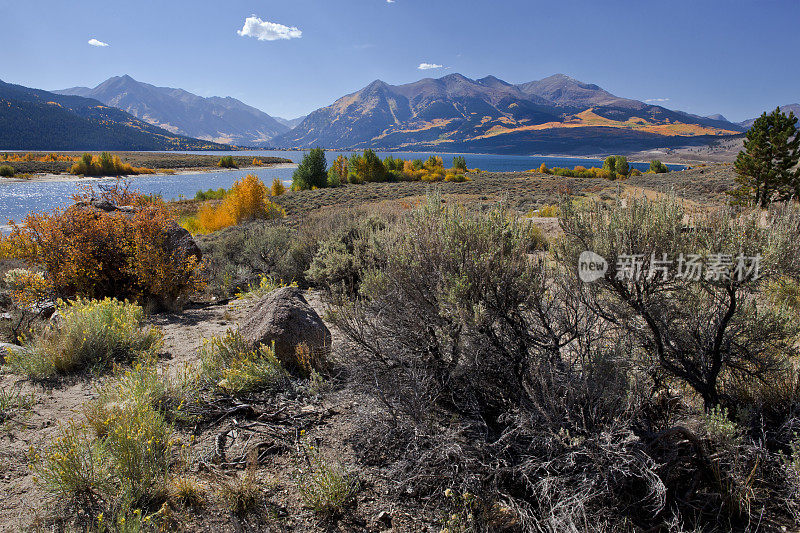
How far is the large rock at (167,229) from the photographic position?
7945mm

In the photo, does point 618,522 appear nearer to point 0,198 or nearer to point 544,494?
point 544,494

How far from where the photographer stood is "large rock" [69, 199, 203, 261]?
313 inches

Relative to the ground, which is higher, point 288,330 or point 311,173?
point 311,173

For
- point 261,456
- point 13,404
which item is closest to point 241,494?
point 261,456

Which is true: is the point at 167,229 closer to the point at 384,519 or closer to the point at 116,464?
the point at 116,464

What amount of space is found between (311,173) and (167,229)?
3802 cm

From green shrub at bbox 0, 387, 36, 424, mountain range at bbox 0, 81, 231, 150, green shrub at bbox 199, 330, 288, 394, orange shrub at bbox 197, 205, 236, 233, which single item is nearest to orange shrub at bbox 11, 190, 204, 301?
green shrub at bbox 0, 387, 36, 424

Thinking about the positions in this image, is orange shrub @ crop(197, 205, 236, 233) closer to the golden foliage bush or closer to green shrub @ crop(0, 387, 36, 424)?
green shrub @ crop(0, 387, 36, 424)

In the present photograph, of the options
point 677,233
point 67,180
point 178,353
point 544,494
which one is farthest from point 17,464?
point 67,180

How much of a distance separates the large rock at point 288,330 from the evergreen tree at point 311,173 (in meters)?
42.2

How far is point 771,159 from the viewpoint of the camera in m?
20.9

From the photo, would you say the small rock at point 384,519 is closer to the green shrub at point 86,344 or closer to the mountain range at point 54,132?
the green shrub at point 86,344

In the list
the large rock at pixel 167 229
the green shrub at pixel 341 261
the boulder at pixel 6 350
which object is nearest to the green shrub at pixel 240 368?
the boulder at pixel 6 350

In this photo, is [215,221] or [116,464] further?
[215,221]
